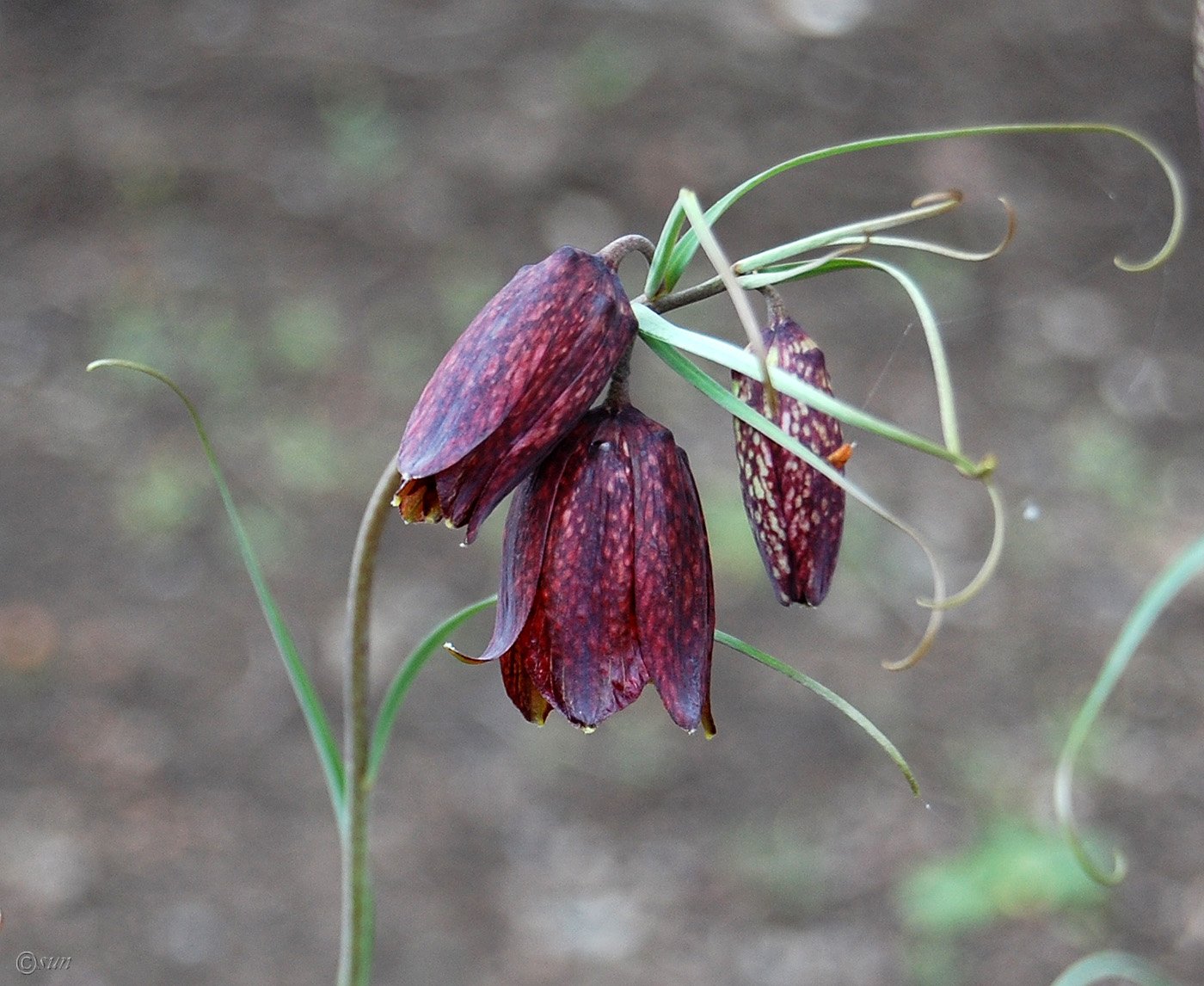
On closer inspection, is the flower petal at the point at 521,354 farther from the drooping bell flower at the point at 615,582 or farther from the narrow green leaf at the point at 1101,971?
the narrow green leaf at the point at 1101,971

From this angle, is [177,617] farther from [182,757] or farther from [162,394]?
[162,394]

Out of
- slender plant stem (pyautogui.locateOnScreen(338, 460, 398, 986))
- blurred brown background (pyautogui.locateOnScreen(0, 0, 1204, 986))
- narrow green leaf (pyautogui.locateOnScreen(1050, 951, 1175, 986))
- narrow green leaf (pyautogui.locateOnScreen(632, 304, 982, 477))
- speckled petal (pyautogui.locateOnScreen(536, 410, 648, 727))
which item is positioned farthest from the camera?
blurred brown background (pyautogui.locateOnScreen(0, 0, 1204, 986))

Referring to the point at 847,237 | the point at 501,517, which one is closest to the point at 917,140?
the point at 847,237

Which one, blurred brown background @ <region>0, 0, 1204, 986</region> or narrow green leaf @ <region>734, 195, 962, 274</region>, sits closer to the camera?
narrow green leaf @ <region>734, 195, 962, 274</region>

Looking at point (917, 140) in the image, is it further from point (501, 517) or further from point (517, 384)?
point (501, 517)

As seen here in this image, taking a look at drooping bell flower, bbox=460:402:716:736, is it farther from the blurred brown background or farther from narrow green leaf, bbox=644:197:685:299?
the blurred brown background

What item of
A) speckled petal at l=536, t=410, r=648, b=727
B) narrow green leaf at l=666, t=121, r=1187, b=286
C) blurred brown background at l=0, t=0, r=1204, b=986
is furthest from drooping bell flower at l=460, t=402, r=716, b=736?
blurred brown background at l=0, t=0, r=1204, b=986

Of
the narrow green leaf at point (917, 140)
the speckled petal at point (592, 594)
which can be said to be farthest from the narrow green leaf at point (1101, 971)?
the narrow green leaf at point (917, 140)
